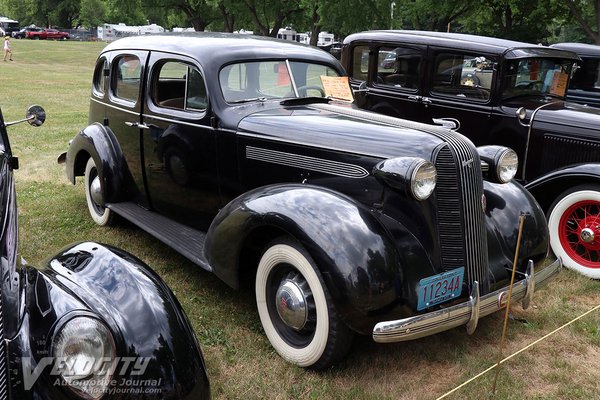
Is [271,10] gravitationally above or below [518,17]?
above

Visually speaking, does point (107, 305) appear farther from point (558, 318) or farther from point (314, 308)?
point (558, 318)

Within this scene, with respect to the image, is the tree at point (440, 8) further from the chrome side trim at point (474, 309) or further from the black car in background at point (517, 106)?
the chrome side trim at point (474, 309)

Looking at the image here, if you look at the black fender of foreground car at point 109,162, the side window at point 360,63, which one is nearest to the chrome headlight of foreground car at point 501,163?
the black fender of foreground car at point 109,162

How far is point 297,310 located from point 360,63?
14.9 ft

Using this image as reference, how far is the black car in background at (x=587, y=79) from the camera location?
22.8 feet

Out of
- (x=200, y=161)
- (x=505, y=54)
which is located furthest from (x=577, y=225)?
(x=200, y=161)

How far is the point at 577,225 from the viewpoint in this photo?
4762 mm

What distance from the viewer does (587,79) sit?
23.3 feet

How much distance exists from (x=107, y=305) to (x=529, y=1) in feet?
80.1

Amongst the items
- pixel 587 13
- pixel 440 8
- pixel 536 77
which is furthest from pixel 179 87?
pixel 587 13

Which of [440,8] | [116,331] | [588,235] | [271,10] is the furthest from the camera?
[271,10]

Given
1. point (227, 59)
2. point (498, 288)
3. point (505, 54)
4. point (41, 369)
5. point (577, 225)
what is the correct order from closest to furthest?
1. point (41, 369)
2. point (498, 288)
3. point (227, 59)
4. point (577, 225)
5. point (505, 54)

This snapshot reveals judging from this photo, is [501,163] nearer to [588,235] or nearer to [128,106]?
[588,235]

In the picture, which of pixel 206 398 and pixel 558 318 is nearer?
pixel 206 398
